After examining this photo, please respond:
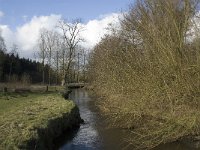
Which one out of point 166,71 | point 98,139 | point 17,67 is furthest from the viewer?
point 17,67

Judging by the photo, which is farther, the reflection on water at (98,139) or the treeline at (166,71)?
the reflection on water at (98,139)

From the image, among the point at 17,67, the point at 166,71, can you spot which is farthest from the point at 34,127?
the point at 17,67

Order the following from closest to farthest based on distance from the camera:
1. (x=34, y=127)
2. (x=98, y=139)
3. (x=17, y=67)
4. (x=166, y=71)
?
(x=166, y=71), (x=34, y=127), (x=98, y=139), (x=17, y=67)

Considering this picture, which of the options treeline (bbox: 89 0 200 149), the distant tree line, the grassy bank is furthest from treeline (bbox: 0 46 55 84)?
treeline (bbox: 89 0 200 149)

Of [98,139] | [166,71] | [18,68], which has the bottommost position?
[98,139]

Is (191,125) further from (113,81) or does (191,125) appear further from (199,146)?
(113,81)

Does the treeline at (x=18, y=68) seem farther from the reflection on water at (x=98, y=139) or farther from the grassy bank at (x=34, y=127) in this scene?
the grassy bank at (x=34, y=127)

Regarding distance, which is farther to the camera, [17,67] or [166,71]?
[17,67]

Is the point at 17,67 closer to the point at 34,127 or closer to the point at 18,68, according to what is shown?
the point at 18,68

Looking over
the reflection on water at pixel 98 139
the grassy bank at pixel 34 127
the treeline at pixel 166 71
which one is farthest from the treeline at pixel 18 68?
the treeline at pixel 166 71

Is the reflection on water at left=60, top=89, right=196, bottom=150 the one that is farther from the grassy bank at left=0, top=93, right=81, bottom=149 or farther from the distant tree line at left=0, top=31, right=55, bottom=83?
the distant tree line at left=0, top=31, right=55, bottom=83

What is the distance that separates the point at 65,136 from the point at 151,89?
6793mm

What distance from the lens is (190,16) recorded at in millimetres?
14789

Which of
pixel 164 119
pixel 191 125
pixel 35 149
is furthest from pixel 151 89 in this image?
pixel 35 149
